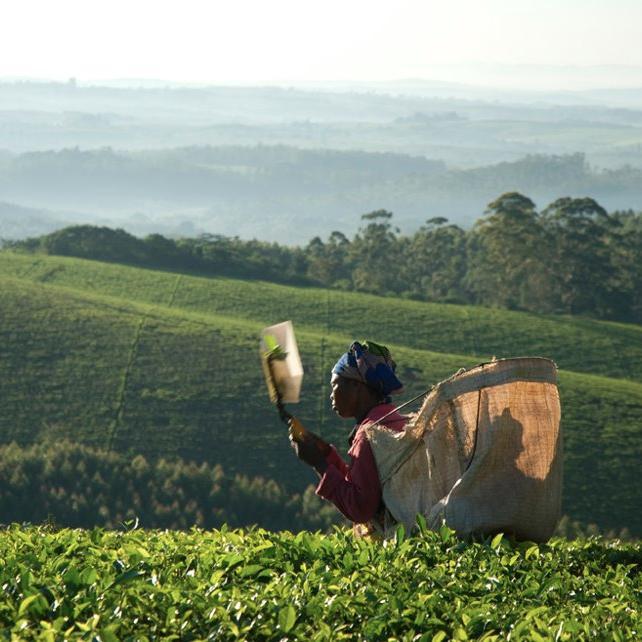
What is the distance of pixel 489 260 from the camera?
66812mm

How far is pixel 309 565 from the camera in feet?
16.6

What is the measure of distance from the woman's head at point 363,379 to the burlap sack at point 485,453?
0.97ft

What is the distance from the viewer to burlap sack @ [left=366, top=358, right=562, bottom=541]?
5516mm

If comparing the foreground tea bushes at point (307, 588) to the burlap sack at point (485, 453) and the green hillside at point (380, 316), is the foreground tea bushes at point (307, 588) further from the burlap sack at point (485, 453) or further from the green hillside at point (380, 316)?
the green hillside at point (380, 316)

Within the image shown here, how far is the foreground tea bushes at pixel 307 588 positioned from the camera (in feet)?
13.3

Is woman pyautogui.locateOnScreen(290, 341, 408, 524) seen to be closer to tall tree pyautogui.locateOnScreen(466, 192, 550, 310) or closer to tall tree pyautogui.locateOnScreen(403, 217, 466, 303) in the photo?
tall tree pyautogui.locateOnScreen(466, 192, 550, 310)

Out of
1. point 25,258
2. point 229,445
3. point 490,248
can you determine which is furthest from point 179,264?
point 229,445

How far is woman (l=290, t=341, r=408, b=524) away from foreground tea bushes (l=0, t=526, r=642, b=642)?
0.21 m

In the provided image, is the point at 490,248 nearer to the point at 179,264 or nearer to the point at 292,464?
the point at 179,264

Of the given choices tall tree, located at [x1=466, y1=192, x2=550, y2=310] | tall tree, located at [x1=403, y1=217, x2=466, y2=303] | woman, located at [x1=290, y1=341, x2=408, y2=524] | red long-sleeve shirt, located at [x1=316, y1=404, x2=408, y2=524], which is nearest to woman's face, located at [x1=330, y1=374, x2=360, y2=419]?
woman, located at [x1=290, y1=341, x2=408, y2=524]

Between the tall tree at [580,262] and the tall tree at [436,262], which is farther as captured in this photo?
the tall tree at [436,262]

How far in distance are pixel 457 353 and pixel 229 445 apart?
1506 cm

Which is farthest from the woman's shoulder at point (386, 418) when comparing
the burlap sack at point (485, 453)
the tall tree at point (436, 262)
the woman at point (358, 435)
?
the tall tree at point (436, 262)

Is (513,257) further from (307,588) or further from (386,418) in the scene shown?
(307,588)
